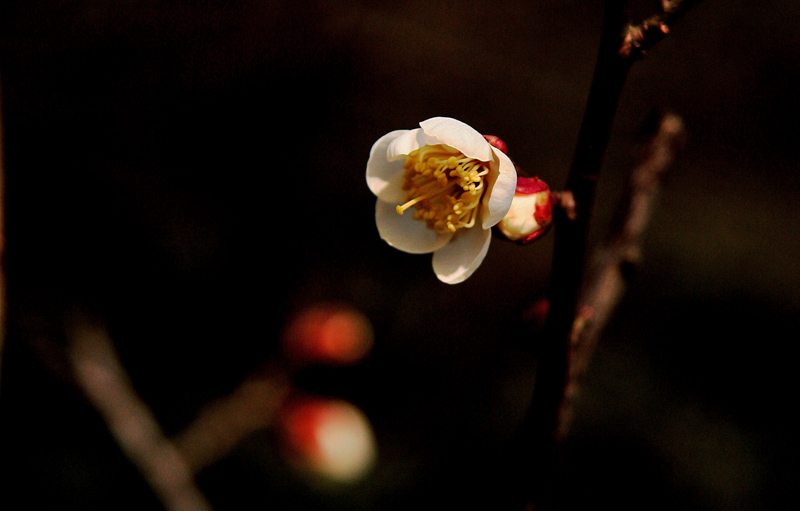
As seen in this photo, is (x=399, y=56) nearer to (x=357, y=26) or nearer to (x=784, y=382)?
(x=357, y=26)

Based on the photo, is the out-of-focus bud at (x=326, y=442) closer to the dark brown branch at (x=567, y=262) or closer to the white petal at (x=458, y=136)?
the dark brown branch at (x=567, y=262)

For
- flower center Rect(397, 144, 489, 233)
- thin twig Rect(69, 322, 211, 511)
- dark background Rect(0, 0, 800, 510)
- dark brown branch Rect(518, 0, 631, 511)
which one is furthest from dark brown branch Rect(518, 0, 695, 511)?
thin twig Rect(69, 322, 211, 511)

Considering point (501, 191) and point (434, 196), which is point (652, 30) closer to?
point (501, 191)

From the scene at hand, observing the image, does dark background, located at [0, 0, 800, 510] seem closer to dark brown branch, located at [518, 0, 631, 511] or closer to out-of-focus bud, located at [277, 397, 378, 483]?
out-of-focus bud, located at [277, 397, 378, 483]

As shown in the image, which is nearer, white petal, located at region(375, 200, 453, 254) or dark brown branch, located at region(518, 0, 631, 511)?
dark brown branch, located at region(518, 0, 631, 511)

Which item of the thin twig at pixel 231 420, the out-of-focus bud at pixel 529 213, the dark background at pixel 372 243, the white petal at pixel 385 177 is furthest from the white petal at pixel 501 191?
the thin twig at pixel 231 420

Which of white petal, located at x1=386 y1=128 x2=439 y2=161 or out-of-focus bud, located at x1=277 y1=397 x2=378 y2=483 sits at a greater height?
white petal, located at x1=386 y1=128 x2=439 y2=161
